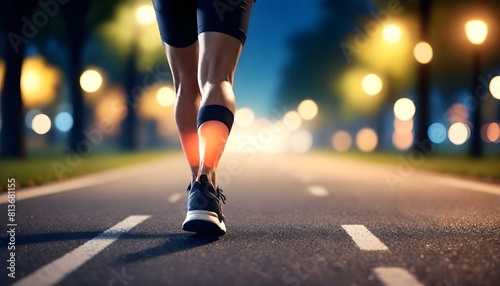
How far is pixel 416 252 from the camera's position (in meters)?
3.85

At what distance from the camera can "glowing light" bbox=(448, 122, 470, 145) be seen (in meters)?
118

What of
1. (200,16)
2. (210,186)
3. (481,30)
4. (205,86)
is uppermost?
(481,30)

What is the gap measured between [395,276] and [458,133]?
123 m

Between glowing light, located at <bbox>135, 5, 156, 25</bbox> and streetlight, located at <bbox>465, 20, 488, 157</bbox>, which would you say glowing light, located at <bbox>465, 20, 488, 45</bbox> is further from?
glowing light, located at <bbox>135, 5, 156, 25</bbox>

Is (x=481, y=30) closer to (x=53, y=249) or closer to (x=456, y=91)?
(x=53, y=249)

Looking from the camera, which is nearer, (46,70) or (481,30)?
(481,30)

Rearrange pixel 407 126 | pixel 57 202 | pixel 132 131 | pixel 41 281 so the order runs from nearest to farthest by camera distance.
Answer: pixel 41 281 < pixel 57 202 < pixel 132 131 < pixel 407 126

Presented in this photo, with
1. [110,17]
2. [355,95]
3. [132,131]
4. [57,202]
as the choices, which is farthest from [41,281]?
[355,95]

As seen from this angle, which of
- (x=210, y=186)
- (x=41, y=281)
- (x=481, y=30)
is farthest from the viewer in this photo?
(x=481, y=30)

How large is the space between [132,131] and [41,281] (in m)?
36.7

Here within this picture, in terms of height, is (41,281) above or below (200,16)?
below

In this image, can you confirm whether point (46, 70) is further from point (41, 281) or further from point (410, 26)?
point (41, 281)

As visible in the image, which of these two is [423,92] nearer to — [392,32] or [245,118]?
[392,32]

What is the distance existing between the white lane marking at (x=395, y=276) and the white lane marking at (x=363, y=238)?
65cm
